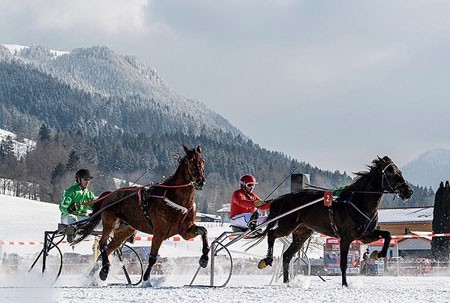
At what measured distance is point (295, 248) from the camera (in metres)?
15.7

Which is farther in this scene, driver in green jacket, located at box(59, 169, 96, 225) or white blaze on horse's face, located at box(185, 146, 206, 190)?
driver in green jacket, located at box(59, 169, 96, 225)

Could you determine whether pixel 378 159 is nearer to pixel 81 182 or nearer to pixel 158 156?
pixel 81 182

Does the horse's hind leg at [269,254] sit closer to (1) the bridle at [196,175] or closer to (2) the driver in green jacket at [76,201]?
(1) the bridle at [196,175]

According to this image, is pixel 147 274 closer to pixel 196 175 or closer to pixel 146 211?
pixel 146 211

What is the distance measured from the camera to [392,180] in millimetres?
14195

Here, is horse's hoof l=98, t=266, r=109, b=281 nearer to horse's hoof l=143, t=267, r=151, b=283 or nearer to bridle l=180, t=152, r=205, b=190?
horse's hoof l=143, t=267, r=151, b=283

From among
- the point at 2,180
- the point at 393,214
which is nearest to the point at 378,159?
the point at 393,214

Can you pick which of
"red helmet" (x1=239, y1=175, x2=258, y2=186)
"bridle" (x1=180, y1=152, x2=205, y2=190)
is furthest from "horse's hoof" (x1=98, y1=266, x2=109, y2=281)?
"red helmet" (x1=239, y1=175, x2=258, y2=186)

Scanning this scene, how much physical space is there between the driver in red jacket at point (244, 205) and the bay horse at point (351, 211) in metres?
0.56

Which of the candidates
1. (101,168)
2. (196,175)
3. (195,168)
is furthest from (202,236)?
(101,168)

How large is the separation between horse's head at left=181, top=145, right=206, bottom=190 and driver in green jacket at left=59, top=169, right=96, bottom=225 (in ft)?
11.9

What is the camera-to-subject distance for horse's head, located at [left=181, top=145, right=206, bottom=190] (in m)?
13.5

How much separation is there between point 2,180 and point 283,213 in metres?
124

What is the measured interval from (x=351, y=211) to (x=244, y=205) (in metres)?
2.51
